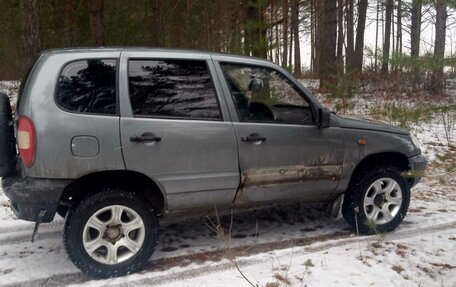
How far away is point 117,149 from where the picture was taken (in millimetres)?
3752

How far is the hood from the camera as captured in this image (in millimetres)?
4695

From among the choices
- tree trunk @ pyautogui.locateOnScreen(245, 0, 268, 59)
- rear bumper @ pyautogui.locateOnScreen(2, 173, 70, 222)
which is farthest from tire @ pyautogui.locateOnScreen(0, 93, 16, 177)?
tree trunk @ pyautogui.locateOnScreen(245, 0, 268, 59)

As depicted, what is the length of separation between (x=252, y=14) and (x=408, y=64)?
638cm

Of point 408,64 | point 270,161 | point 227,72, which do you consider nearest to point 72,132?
point 227,72

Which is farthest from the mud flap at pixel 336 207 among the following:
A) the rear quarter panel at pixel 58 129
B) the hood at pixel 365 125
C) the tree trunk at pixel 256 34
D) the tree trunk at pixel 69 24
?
the tree trunk at pixel 69 24

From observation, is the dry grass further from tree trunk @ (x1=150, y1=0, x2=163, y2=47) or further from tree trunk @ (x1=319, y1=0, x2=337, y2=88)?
tree trunk @ (x1=150, y1=0, x2=163, y2=47)

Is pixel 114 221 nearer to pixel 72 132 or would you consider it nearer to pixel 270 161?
pixel 72 132

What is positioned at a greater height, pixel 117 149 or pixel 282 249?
pixel 117 149

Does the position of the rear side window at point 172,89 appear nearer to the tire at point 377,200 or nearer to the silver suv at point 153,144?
the silver suv at point 153,144

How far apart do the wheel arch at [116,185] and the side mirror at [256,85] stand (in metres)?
1.35

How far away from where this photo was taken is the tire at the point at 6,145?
3824 millimetres

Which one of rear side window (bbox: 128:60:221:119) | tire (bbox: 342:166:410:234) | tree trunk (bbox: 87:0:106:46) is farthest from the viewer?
tree trunk (bbox: 87:0:106:46)

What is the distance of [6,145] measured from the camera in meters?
3.86

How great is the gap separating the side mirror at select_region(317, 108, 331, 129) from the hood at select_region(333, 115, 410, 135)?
0.71ft
